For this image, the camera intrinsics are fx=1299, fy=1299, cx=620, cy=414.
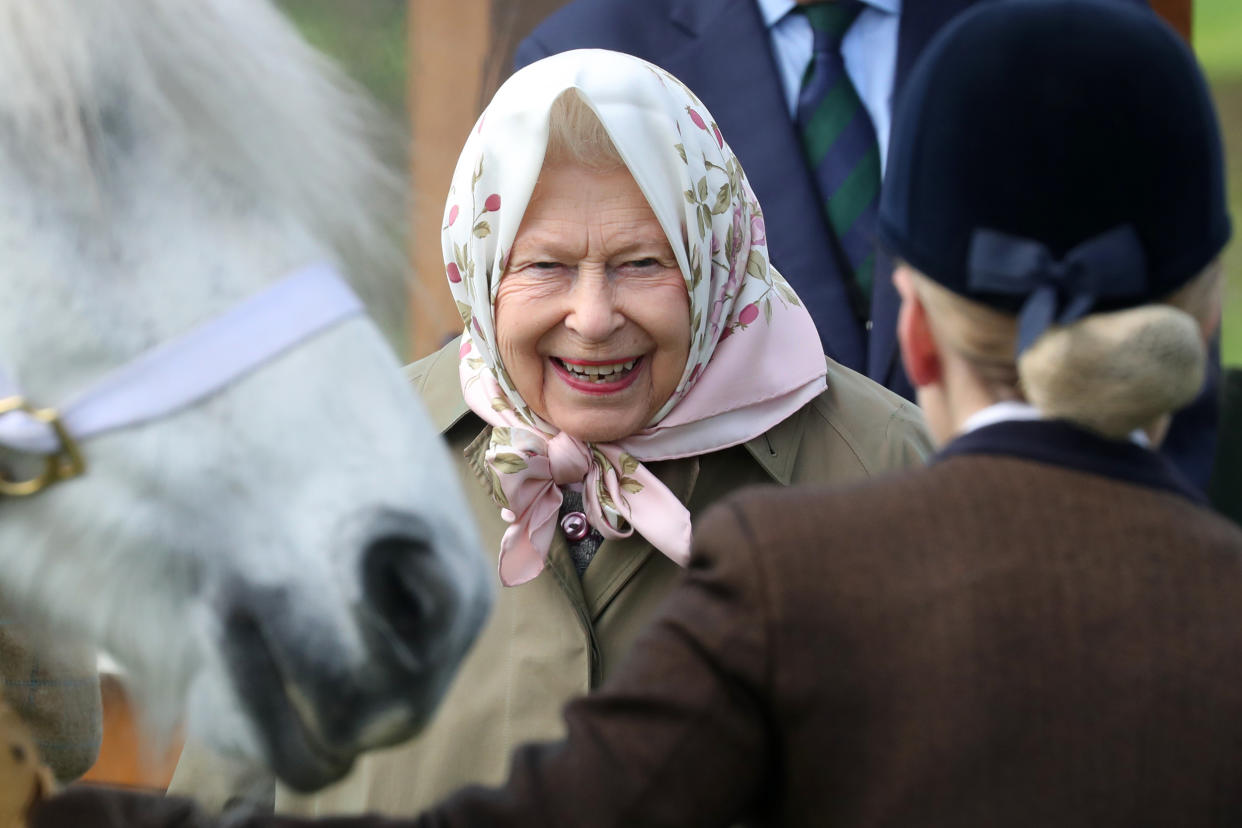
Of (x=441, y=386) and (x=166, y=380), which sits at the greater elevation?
(x=166, y=380)

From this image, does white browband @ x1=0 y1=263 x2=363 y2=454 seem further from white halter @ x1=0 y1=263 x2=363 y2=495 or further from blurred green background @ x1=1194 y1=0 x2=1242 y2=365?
blurred green background @ x1=1194 y1=0 x2=1242 y2=365

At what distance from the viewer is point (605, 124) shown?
1.57 m

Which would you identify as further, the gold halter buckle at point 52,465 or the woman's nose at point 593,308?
the woman's nose at point 593,308

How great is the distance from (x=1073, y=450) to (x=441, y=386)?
1.09 metres

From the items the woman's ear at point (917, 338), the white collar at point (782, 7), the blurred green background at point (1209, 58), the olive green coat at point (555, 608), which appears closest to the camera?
the woman's ear at point (917, 338)

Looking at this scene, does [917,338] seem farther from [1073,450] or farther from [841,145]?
[841,145]

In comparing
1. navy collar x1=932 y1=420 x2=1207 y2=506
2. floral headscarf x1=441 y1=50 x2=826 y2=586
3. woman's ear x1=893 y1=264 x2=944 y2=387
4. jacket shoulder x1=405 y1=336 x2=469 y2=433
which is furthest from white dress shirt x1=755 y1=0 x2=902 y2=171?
navy collar x1=932 y1=420 x2=1207 y2=506

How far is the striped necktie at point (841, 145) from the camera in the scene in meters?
2.20

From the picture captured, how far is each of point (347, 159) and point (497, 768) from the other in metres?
0.75

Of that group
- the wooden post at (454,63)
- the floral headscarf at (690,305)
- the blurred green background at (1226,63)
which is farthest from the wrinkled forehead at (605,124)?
the blurred green background at (1226,63)

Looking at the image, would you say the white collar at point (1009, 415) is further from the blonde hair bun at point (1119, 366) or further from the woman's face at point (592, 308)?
the woman's face at point (592, 308)

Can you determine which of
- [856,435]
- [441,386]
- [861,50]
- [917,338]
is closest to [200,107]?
[917,338]

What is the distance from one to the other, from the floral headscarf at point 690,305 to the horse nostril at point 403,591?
594mm

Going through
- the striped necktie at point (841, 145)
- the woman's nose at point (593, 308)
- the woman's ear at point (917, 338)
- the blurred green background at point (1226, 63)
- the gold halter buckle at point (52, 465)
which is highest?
the gold halter buckle at point (52, 465)
